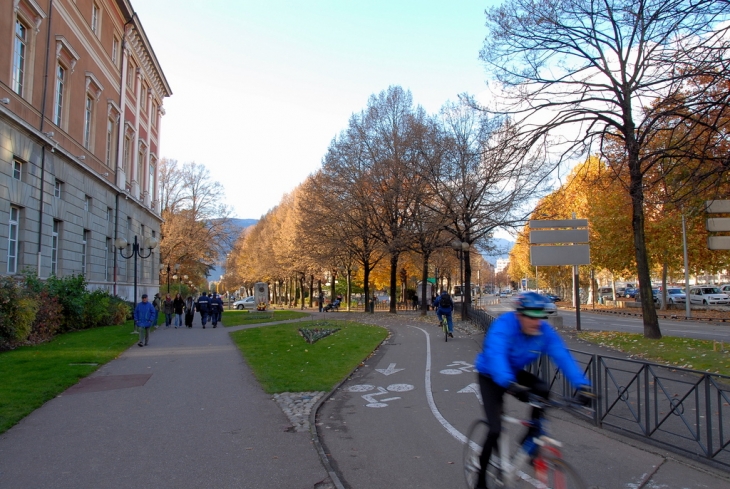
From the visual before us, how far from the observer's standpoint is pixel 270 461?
606 cm

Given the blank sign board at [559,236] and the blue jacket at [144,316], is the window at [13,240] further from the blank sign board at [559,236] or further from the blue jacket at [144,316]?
the blank sign board at [559,236]

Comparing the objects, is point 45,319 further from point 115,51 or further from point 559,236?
point 115,51

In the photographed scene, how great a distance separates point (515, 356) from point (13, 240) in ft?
73.7

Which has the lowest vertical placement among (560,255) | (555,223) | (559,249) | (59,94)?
(560,255)

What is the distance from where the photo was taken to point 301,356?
583 inches

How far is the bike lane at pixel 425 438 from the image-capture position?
556 cm

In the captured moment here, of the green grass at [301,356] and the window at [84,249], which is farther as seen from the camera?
the window at [84,249]

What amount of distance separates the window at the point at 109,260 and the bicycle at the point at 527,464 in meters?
32.5

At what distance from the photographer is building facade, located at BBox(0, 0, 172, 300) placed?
2100 cm

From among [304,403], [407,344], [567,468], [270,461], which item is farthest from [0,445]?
[407,344]

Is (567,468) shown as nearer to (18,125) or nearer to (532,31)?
(532,31)

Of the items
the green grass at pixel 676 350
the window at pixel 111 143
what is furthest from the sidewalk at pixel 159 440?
the window at pixel 111 143

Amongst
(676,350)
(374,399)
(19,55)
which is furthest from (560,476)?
(19,55)

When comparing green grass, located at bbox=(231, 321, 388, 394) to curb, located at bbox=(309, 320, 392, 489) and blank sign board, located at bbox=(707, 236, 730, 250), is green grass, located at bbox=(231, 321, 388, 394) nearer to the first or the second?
curb, located at bbox=(309, 320, 392, 489)
